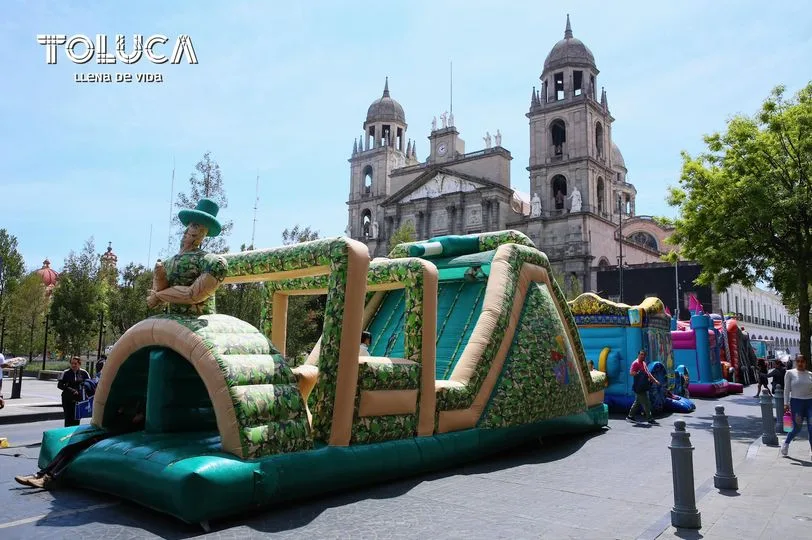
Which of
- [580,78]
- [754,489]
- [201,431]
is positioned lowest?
[754,489]

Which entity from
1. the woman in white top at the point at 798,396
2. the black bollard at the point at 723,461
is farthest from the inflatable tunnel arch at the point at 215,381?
the woman in white top at the point at 798,396

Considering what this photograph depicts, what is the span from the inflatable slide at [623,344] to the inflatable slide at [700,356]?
4.83 m

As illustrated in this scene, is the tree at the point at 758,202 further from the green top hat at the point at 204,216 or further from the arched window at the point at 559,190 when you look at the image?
the arched window at the point at 559,190

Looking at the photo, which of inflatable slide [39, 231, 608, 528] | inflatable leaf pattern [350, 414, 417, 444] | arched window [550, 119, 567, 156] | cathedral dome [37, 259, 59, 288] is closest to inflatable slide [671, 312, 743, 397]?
inflatable slide [39, 231, 608, 528]

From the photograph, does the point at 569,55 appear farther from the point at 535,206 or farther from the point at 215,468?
the point at 215,468

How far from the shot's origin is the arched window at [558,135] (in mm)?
48625

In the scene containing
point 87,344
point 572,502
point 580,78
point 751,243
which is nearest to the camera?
point 572,502

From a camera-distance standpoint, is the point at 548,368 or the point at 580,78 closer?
the point at 548,368

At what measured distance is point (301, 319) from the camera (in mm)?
22141

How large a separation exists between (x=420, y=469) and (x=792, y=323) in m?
80.8

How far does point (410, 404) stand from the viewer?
22.4 ft

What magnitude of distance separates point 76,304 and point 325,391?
26086mm

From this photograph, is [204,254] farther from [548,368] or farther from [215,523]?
[548,368]

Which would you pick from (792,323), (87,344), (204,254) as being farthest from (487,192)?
(792,323)
